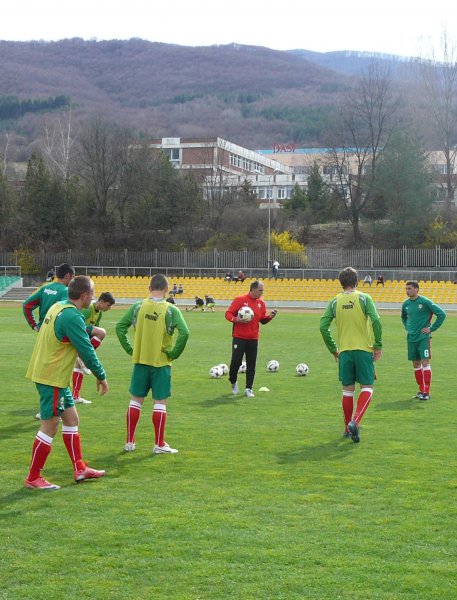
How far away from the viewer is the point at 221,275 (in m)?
57.9

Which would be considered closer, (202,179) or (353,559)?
(353,559)

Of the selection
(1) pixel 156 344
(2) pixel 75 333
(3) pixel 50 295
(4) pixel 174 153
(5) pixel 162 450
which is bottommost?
(5) pixel 162 450

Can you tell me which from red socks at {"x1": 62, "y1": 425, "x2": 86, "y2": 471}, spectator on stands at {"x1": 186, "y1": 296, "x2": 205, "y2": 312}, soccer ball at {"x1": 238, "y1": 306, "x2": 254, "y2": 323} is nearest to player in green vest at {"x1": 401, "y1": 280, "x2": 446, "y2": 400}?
soccer ball at {"x1": 238, "y1": 306, "x2": 254, "y2": 323}

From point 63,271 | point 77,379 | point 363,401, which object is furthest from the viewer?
point 77,379

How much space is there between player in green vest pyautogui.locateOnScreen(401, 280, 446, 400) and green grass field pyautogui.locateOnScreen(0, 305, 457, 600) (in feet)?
1.56

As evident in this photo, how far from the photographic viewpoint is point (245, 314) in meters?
13.3

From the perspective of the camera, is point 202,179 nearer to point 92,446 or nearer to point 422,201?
point 422,201

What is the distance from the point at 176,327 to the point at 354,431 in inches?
99.0

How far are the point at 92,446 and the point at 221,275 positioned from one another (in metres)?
48.5

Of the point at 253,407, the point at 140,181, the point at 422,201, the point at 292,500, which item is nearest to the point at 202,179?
the point at 140,181

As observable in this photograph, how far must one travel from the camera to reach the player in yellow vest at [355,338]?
9789 mm

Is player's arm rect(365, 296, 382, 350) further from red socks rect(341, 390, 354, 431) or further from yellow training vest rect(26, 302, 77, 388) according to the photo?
yellow training vest rect(26, 302, 77, 388)

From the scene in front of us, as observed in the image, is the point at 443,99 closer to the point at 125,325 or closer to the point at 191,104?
the point at 125,325

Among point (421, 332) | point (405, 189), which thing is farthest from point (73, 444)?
point (405, 189)
